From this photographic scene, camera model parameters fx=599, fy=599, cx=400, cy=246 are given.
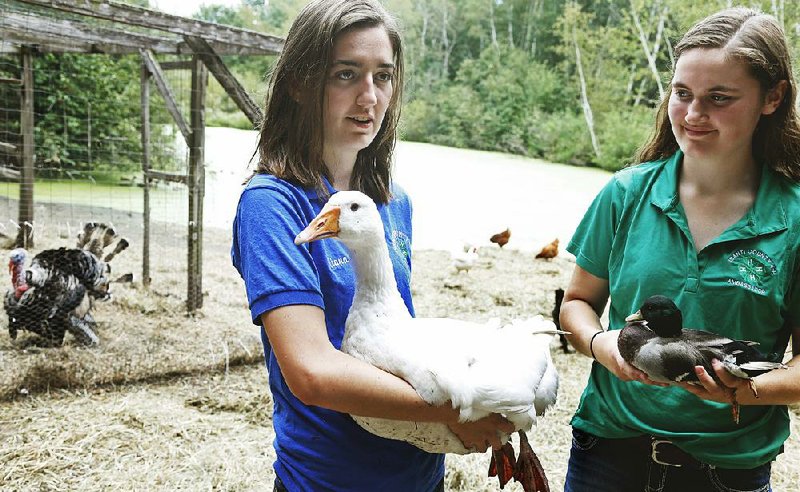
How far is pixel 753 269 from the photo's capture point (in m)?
1.05

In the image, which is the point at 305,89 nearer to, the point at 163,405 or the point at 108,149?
the point at 163,405

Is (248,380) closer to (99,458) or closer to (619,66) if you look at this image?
(99,458)

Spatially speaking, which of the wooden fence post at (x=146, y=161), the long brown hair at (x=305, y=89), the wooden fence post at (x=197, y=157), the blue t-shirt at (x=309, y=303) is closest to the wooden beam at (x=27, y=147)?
the wooden fence post at (x=146, y=161)

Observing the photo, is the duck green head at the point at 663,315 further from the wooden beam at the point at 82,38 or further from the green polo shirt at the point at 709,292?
the wooden beam at the point at 82,38

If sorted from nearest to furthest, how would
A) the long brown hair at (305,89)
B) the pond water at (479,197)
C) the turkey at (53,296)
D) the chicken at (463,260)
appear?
the long brown hair at (305,89) → the turkey at (53,296) → the chicken at (463,260) → the pond water at (479,197)

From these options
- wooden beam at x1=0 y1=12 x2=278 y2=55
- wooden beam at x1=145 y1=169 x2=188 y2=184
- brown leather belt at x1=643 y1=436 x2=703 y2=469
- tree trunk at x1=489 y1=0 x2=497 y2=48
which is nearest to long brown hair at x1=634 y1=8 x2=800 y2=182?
brown leather belt at x1=643 y1=436 x2=703 y2=469

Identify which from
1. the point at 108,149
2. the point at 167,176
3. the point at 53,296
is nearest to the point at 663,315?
the point at 53,296

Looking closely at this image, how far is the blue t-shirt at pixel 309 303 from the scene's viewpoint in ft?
2.68

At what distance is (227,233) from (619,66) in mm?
6458

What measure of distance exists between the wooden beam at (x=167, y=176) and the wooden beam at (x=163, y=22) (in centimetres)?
102


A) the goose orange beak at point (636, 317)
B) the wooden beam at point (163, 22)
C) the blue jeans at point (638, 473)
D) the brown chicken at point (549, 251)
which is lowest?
the brown chicken at point (549, 251)

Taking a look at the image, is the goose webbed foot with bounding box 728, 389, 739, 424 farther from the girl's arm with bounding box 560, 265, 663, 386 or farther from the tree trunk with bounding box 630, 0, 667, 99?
the tree trunk with bounding box 630, 0, 667, 99

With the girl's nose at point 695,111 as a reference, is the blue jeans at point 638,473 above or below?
below

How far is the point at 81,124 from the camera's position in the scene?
7.29 meters
